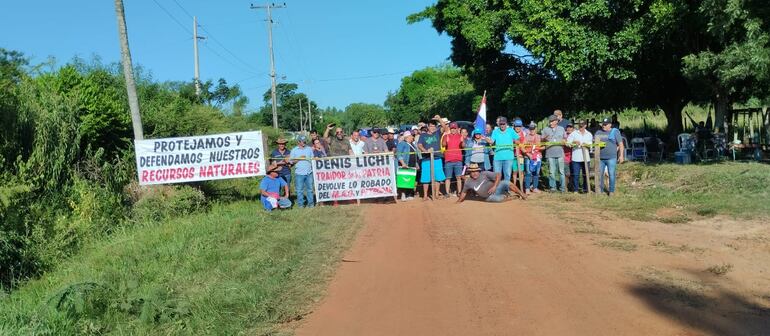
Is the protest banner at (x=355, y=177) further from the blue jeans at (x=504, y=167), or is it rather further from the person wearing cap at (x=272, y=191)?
the blue jeans at (x=504, y=167)

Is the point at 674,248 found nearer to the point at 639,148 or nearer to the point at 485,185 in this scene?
the point at 485,185

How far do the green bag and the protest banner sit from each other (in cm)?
28

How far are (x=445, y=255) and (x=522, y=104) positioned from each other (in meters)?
18.1

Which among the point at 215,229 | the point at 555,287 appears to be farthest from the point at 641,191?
the point at 215,229

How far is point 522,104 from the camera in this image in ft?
84.4

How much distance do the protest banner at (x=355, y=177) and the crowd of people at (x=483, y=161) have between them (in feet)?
1.00

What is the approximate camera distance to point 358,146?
15594 mm

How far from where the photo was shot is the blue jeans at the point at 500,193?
1361cm

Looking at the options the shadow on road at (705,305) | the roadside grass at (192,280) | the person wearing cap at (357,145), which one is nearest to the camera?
the shadow on road at (705,305)

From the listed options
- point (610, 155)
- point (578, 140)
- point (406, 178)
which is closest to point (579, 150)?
point (578, 140)

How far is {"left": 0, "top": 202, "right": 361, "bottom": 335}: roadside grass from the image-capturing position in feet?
20.6

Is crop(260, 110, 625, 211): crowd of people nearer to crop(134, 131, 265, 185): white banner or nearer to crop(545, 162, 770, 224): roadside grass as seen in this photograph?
crop(134, 131, 265, 185): white banner

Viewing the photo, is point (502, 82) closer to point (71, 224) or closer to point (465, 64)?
point (465, 64)

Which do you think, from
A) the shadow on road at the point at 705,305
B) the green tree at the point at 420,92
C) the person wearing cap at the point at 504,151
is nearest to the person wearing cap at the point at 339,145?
the person wearing cap at the point at 504,151
